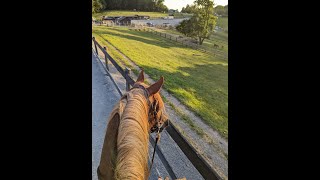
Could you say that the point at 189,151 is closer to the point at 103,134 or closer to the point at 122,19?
the point at 103,134

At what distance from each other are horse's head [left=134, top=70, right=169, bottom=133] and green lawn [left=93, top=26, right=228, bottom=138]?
81mm

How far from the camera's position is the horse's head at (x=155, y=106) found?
1062 millimetres

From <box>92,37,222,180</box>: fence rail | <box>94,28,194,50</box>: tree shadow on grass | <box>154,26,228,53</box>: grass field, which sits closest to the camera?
<box>92,37,222,180</box>: fence rail

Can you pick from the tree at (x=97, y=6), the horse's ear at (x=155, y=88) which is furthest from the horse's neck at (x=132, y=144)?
the tree at (x=97, y=6)

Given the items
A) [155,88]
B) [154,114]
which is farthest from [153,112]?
[155,88]

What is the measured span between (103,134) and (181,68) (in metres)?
0.43

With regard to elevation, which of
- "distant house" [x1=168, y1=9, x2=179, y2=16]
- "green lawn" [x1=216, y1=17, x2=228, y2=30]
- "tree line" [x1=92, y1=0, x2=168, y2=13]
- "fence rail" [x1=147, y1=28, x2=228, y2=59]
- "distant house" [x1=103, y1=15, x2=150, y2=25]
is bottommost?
"fence rail" [x1=147, y1=28, x2=228, y2=59]

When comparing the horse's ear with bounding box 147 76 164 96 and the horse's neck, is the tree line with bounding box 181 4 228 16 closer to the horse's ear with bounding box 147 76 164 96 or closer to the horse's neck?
the horse's ear with bounding box 147 76 164 96

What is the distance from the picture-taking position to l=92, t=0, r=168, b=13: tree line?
3.50 ft

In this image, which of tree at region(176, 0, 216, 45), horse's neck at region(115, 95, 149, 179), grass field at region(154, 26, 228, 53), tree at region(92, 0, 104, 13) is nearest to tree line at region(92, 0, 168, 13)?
tree at region(92, 0, 104, 13)
